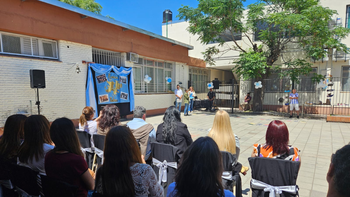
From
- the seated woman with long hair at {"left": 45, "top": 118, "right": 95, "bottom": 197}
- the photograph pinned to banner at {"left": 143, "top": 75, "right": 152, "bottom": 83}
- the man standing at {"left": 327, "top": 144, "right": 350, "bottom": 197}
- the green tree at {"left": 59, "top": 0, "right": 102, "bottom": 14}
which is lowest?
the seated woman with long hair at {"left": 45, "top": 118, "right": 95, "bottom": 197}

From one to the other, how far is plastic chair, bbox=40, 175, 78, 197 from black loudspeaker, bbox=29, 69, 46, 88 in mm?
5369

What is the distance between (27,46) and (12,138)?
18.7 feet

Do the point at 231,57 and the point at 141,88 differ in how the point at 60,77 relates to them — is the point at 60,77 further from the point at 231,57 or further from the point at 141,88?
the point at 231,57

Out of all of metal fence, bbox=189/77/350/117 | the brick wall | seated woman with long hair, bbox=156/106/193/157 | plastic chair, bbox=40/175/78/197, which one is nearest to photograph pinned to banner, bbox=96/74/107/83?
the brick wall

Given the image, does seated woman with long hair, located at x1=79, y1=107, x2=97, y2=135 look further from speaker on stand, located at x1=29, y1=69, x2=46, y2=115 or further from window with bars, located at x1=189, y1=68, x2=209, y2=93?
window with bars, located at x1=189, y1=68, x2=209, y2=93

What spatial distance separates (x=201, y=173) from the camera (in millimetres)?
1215

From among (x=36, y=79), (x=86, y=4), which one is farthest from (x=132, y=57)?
(x=86, y=4)

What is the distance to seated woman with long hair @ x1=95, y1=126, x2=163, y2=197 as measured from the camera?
1.43 m

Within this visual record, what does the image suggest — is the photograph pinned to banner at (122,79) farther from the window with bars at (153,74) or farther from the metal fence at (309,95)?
the metal fence at (309,95)

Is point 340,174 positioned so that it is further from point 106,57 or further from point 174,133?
point 106,57

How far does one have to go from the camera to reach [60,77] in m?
Answer: 7.21

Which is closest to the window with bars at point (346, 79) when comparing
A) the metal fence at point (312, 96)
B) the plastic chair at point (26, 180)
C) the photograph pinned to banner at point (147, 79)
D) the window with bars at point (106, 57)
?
the metal fence at point (312, 96)

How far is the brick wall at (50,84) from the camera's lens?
236 inches

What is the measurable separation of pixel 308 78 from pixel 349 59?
218 centimetres
